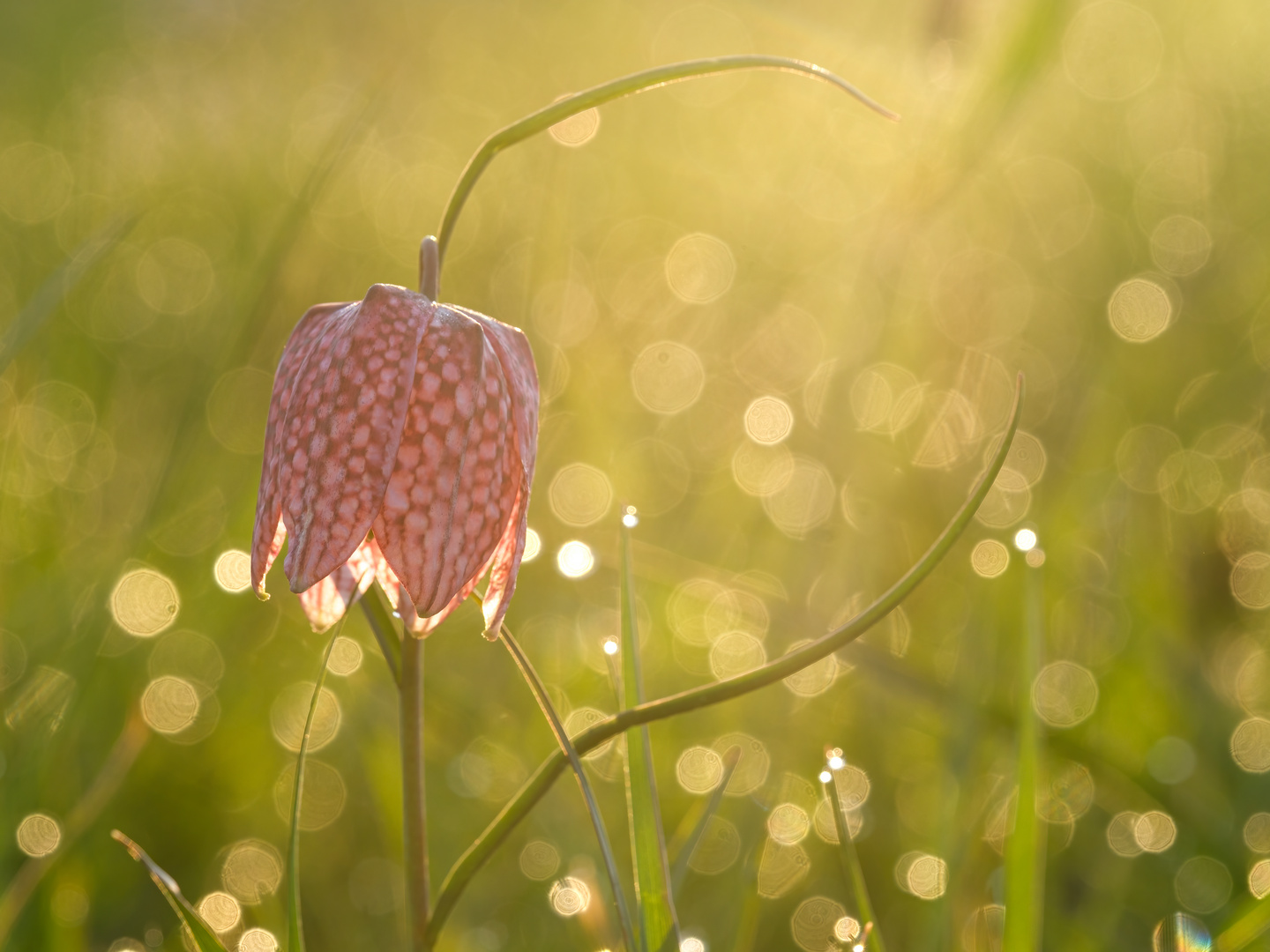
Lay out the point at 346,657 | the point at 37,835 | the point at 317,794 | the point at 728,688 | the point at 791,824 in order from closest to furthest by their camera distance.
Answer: the point at 728,688, the point at 37,835, the point at 791,824, the point at 317,794, the point at 346,657

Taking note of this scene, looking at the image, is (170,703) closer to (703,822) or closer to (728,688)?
(703,822)

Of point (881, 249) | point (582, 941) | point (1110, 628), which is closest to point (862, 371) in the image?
point (881, 249)

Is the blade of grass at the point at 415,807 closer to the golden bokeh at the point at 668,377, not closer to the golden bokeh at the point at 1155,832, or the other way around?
the golden bokeh at the point at 1155,832

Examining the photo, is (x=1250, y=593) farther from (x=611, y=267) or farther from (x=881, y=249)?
(x=611, y=267)

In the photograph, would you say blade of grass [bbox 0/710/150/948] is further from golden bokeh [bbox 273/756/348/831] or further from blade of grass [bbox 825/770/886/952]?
blade of grass [bbox 825/770/886/952]

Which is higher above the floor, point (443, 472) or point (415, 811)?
point (443, 472)

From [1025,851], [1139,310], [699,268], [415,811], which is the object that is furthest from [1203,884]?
[699,268]
